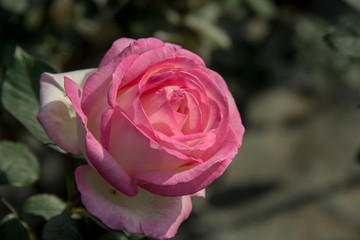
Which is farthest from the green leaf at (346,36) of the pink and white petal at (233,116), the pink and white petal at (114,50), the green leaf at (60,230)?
the green leaf at (60,230)

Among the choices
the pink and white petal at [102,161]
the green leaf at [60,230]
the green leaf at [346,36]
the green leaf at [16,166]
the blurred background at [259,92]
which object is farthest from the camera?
the blurred background at [259,92]

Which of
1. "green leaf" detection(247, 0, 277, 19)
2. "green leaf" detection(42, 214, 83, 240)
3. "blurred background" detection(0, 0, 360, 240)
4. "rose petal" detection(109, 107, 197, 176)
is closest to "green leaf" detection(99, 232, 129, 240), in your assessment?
"green leaf" detection(42, 214, 83, 240)

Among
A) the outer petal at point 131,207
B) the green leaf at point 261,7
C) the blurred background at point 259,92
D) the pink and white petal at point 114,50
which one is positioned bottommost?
the blurred background at point 259,92

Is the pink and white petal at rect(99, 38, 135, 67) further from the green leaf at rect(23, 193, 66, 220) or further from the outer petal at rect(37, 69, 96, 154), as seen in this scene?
the green leaf at rect(23, 193, 66, 220)

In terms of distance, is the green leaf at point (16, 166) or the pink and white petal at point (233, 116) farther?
the green leaf at point (16, 166)

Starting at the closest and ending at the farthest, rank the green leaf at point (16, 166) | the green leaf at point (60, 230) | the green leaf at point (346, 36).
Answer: the green leaf at point (60, 230) < the green leaf at point (16, 166) < the green leaf at point (346, 36)

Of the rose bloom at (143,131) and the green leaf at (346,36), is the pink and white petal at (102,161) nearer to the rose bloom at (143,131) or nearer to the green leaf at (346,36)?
the rose bloom at (143,131)
